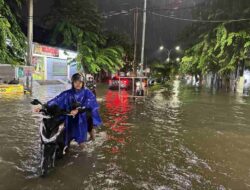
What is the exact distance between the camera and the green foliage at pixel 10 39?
56.5 feet

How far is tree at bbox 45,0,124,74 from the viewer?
32438mm

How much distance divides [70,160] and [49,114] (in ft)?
4.41

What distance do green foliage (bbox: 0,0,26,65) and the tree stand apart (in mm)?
11910

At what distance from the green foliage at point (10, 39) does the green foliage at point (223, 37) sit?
1553 centimetres

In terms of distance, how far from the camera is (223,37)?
84.1 ft

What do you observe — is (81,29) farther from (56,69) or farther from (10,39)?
(10,39)

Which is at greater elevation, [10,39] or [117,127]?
[10,39]

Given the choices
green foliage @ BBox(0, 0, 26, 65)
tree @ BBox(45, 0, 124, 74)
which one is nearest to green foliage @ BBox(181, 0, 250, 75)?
tree @ BBox(45, 0, 124, 74)

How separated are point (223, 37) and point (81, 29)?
14.7 metres

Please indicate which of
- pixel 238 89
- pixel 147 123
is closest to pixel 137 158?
pixel 147 123

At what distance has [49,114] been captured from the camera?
4949 mm

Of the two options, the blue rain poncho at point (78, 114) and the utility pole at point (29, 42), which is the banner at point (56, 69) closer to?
the utility pole at point (29, 42)

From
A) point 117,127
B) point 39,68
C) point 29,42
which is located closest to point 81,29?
point 39,68

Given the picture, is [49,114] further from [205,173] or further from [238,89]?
[238,89]
